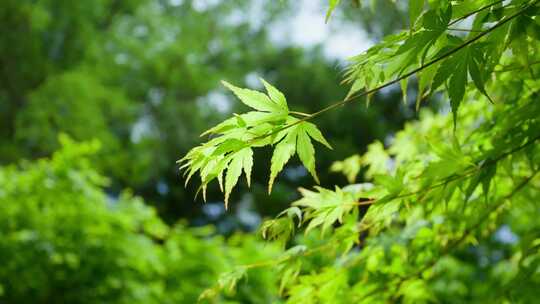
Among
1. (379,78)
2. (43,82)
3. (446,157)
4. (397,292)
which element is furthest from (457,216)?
(43,82)

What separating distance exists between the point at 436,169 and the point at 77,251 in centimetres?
340

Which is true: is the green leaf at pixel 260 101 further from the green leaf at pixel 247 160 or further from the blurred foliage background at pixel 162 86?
the blurred foliage background at pixel 162 86

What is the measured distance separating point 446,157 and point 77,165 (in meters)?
3.60

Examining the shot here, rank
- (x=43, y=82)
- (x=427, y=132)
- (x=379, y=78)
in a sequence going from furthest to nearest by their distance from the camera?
(x=43, y=82) → (x=427, y=132) → (x=379, y=78)

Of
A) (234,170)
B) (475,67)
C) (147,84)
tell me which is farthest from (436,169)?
(147,84)

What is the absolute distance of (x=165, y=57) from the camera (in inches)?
493

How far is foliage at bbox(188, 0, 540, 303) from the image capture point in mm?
828

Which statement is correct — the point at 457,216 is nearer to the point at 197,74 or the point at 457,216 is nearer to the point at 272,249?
the point at 272,249

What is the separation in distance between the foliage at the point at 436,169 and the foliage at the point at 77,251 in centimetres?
248

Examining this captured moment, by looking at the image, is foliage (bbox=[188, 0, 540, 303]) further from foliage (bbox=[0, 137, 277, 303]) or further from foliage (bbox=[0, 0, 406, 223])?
foliage (bbox=[0, 0, 406, 223])

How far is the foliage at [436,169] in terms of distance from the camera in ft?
2.72

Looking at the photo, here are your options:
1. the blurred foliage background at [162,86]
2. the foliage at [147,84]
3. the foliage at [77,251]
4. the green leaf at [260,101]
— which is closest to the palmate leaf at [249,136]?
the green leaf at [260,101]

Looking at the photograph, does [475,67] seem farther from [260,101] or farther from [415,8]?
[260,101]

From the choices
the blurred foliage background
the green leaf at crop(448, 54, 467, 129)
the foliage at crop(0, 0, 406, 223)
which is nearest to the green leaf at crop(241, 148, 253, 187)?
the green leaf at crop(448, 54, 467, 129)
